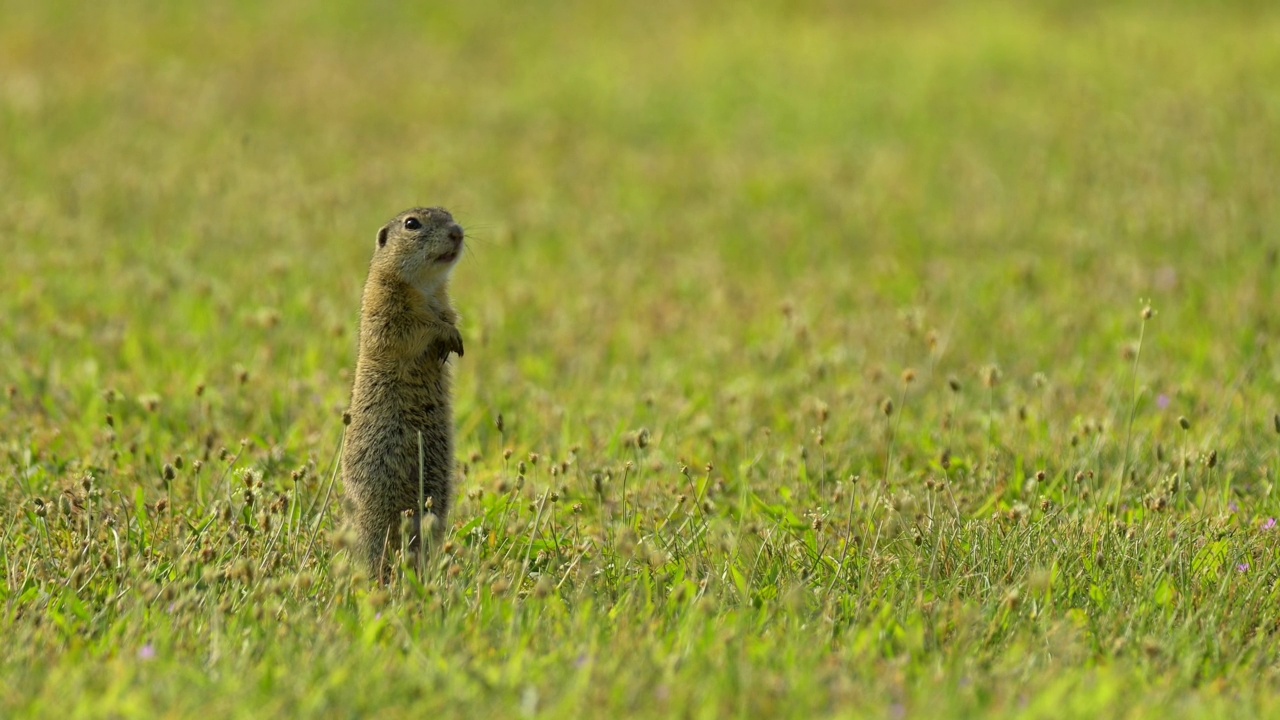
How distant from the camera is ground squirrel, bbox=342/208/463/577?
5055mm

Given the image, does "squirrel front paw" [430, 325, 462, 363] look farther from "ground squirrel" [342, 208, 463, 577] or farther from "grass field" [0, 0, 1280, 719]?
"grass field" [0, 0, 1280, 719]

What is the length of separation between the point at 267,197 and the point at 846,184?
4.66 metres

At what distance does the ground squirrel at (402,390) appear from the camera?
5.05 meters

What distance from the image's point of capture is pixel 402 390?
5.18 m

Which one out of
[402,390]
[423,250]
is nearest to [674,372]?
[423,250]

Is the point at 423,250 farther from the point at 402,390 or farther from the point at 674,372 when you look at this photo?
the point at 674,372

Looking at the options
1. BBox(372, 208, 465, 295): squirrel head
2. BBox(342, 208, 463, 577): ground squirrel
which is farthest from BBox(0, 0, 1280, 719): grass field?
BBox(372, 208, 465, 295): squirrel head

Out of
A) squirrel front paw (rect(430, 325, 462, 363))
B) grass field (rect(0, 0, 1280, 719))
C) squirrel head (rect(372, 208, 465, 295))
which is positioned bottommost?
grass field (rect(0, 0, 1280, 719))

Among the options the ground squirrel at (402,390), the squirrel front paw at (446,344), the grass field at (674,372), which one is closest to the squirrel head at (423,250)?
the ground squirrel at (402,390)

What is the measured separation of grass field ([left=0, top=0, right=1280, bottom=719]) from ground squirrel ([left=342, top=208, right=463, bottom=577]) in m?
0.21

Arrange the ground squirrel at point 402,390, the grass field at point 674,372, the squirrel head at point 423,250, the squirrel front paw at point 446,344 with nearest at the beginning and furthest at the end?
1. the grass field at point 674,372
2. the ground squirrel at point 402,390
3. the squirrel front paw at point 446,344
4. the squirrel head at point 423,250

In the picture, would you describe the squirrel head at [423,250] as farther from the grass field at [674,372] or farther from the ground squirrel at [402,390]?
the grass field at [674,372]

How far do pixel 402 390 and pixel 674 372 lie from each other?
9.98 ft

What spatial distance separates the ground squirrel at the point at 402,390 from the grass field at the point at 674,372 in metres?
0.21
